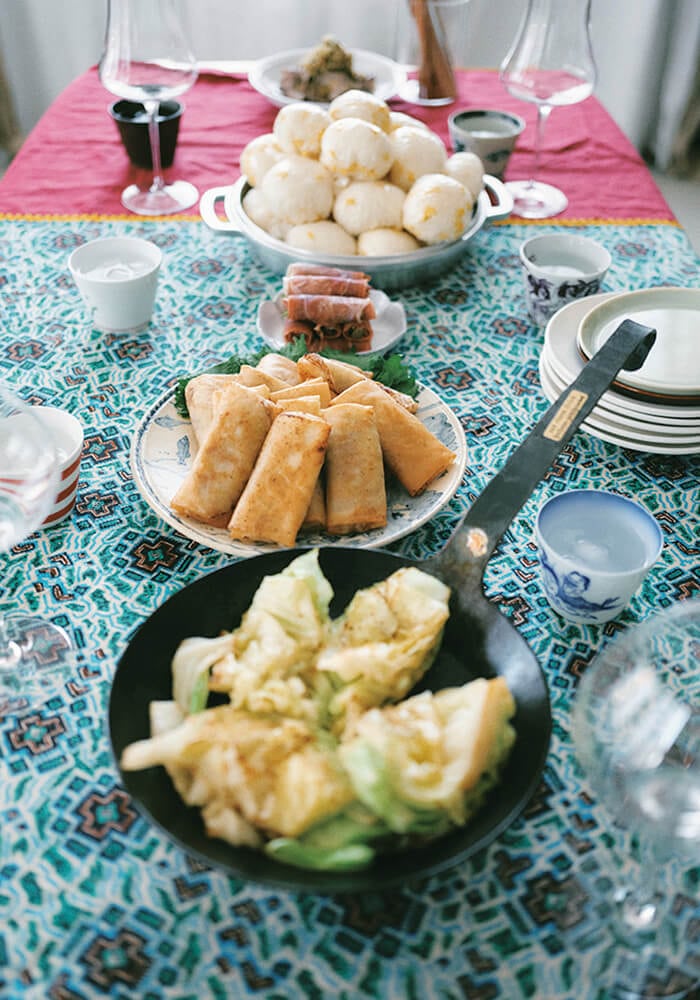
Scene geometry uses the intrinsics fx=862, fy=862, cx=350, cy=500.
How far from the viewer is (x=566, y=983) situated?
2.33 feet

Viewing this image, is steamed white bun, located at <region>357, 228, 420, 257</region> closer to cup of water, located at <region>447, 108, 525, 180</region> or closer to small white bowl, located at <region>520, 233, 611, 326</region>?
small white bowl, located at <region>520, 233, 611, 326</region>

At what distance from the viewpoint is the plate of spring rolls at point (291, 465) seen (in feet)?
3.36

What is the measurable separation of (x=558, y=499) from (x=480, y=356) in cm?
49

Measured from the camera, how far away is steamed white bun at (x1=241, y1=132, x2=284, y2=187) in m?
1.66

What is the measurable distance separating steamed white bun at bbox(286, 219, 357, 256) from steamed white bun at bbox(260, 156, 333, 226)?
2 cm

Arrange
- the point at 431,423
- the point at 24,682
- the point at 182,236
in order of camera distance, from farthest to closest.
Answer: the point at 182,236, the point at 431,423, the point at 24,682

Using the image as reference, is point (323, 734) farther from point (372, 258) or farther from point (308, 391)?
point (372, 258)

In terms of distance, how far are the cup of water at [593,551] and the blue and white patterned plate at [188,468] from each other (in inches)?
5.4

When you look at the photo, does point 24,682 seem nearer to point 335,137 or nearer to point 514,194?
point 335,137

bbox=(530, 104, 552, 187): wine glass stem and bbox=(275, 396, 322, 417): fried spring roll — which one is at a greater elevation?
bbox=(530, 104, 552, 187): wine glass stem

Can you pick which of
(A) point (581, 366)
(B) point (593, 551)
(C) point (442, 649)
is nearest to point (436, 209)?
(A) point (581, 366)

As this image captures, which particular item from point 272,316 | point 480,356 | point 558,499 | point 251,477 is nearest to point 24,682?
point 251,477

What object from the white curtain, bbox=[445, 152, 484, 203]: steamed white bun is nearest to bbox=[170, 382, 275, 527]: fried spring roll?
bbox=[445, 152, 484, 203]: steamed white bun

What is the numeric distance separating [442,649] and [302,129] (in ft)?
3.71
